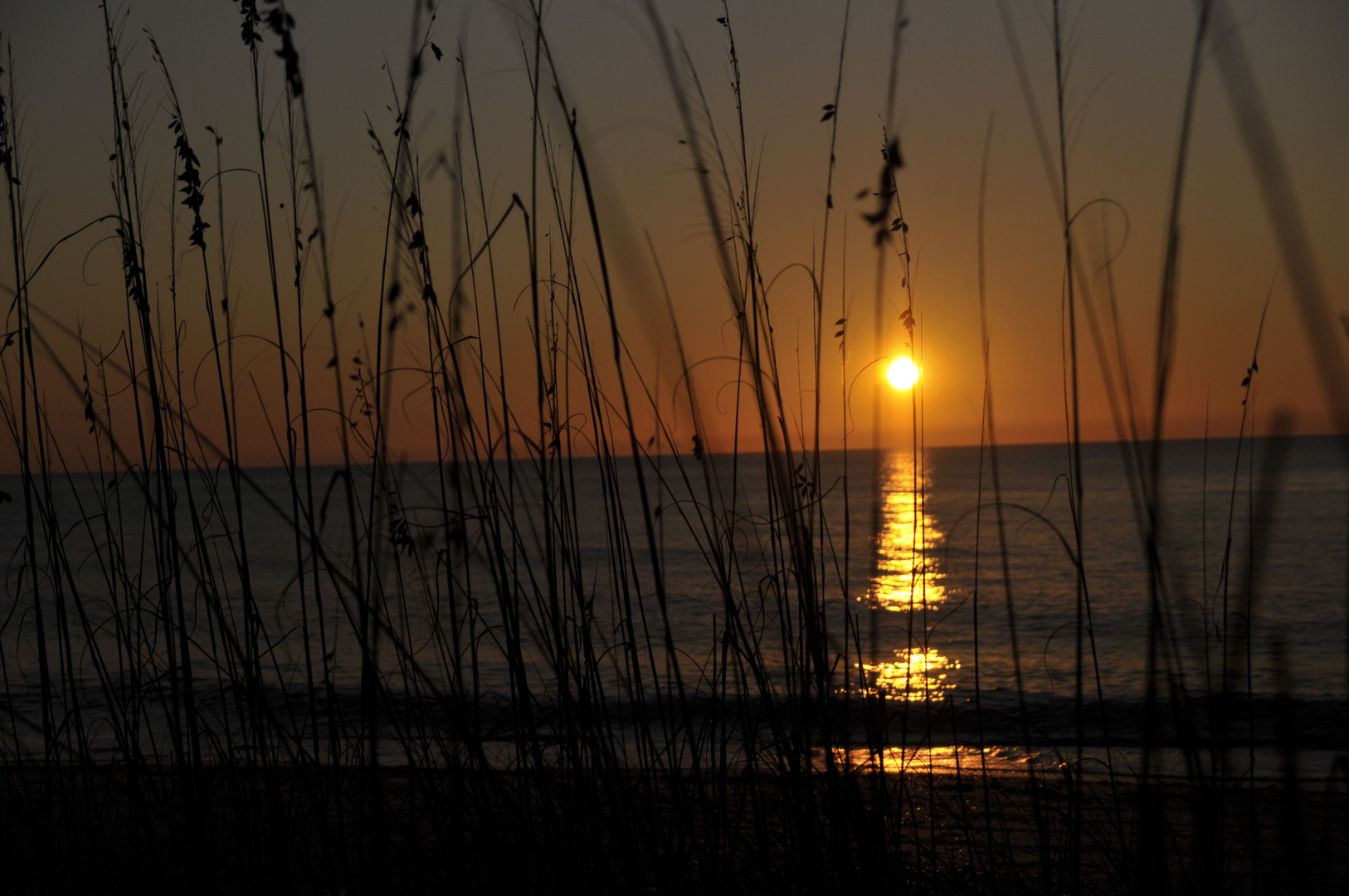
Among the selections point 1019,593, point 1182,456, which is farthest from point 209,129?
point 1182,456

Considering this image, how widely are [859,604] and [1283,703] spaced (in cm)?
1150

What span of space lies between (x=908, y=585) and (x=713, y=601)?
8.23 metres

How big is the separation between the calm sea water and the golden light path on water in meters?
0.04

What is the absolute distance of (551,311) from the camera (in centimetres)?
148

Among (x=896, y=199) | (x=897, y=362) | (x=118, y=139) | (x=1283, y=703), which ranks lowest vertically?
(x=1283, y=703)

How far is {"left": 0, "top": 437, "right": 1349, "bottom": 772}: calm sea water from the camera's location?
1.22 m

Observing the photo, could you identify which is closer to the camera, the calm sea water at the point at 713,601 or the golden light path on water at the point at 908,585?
the calm sea water at the point at 713,601

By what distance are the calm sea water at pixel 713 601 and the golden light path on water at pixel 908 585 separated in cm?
4

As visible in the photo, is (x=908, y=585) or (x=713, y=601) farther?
(x=908, y=585)

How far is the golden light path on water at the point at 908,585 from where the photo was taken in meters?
1.49

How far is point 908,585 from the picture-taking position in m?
14.4

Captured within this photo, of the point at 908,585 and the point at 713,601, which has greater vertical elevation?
the point at 713,601

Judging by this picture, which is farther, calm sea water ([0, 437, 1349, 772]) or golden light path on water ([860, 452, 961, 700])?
golden light path on water ([860, 452, 961, 700])

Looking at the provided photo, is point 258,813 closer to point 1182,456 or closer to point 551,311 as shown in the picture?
point 551,311
